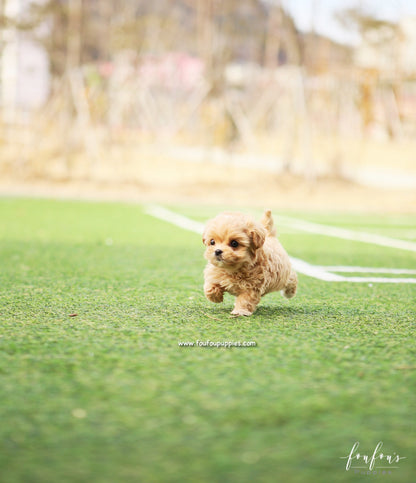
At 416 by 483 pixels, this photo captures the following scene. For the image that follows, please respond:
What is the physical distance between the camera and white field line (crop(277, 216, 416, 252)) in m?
6.28

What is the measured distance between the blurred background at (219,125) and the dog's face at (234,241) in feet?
29.7

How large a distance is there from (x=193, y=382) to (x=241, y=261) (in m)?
1.01

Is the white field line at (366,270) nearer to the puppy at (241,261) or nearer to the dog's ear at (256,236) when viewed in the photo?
the puppy at (241,261)

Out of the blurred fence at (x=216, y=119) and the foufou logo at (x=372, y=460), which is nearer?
the foufou logo at (x=372, y=460)

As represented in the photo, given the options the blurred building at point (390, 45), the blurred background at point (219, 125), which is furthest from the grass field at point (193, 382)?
the blurred building at point (390, 45)

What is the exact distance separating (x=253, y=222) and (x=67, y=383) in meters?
1.24

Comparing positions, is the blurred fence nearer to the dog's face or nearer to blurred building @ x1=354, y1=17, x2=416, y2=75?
blurred building @ x1=354, y1=17, x2=416, y2=75

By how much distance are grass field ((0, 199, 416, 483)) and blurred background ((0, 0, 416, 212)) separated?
876cm

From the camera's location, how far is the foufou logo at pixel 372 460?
1.39m

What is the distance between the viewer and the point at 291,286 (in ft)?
10.8

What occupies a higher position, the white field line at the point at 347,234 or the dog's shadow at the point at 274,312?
the dog's shadow at the point at 274,312

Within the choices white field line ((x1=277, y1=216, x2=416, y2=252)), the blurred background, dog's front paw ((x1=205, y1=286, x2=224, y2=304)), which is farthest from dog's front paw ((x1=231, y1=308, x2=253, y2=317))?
the blurred background

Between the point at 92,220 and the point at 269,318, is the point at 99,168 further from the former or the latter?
the point at 269,318

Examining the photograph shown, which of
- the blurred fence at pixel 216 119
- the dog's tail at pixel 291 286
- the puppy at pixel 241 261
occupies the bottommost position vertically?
the dog's tail at pixel 291 286
